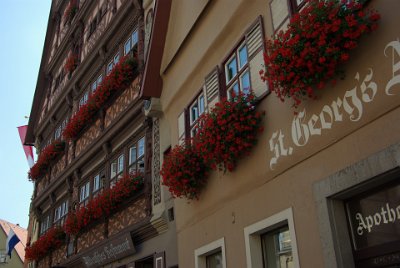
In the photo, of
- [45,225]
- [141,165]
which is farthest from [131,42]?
[45,225]

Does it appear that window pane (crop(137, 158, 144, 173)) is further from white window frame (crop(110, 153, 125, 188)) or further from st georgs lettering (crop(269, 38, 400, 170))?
st georgs lettering (crop(269, 38, 400, 170))

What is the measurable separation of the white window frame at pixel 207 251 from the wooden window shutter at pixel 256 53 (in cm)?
225

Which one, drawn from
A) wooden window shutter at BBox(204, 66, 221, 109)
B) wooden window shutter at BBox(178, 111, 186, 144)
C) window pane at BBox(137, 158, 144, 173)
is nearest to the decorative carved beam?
window pane at BBox(137, 158, 144, 173)

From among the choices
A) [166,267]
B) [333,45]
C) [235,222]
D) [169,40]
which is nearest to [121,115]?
[169,40]

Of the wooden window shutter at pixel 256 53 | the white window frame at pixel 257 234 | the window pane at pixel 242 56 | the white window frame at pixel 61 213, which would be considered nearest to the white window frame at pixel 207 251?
the white window frame at pixel 257 234

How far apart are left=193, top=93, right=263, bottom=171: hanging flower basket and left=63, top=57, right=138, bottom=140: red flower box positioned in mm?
5787

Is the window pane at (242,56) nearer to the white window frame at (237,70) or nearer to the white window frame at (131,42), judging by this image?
the white window frame at (237,70)

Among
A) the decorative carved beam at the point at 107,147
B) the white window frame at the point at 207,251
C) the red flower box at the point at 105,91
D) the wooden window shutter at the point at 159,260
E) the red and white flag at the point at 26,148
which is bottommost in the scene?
the white window frame at the point at 207,251

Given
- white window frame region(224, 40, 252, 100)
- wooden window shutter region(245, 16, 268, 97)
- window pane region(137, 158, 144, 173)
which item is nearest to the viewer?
wooden window shutter region(245, 16, 268, 97)

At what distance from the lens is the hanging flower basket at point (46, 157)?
17516 mm

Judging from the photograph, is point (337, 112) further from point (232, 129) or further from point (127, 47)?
point (127, 47)

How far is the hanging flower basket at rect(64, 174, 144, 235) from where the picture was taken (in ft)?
35.5

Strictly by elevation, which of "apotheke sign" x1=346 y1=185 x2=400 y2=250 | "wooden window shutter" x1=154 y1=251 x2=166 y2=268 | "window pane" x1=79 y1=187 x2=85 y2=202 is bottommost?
"apotheke sign" x1=346 y1=185 x2=400 y2=250

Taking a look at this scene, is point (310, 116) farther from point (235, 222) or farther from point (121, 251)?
point (121, 251)
